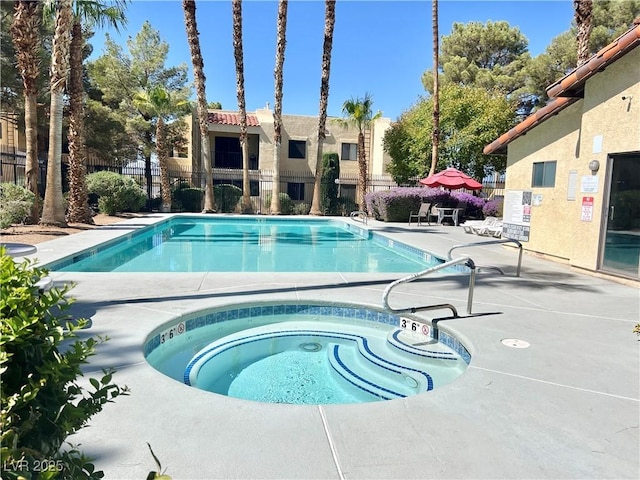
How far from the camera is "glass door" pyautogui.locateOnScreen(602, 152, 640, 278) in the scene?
796 cm

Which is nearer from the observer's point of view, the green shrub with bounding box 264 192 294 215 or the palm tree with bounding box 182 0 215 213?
the palm tree with bounding box 182 0 215 213

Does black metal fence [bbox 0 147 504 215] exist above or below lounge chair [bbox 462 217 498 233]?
above

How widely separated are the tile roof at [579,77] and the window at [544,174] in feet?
3.73

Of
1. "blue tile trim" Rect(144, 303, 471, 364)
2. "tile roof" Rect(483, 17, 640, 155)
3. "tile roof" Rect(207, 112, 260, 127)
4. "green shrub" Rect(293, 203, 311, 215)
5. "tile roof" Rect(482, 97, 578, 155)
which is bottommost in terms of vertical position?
"blue tile trim" Rect(144, 303, 471, 364)

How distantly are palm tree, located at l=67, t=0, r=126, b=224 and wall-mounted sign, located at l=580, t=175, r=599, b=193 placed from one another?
15.0 meters

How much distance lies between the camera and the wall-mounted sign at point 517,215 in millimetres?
11789

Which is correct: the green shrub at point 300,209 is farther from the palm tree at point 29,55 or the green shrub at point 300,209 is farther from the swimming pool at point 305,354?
the swimming pool at point 305,354

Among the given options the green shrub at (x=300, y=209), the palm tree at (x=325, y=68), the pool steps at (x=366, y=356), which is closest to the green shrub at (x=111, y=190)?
the green shrub at (x=300, y=209)

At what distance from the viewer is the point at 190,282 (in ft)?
23.7

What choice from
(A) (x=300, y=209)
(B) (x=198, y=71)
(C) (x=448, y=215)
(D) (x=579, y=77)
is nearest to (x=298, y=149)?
(A) (x=300, y=209)

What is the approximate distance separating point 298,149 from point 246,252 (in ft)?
65.5

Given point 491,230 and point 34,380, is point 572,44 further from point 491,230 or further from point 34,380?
point 34,380

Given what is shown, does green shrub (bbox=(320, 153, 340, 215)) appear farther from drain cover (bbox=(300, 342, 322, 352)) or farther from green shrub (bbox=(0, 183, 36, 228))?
drain cover (bbox=(300, 342, 322, 352))

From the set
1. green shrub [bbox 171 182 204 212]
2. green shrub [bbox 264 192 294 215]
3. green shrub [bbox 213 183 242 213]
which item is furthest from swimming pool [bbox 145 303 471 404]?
green shrub [bbox 171 182 204 212]
